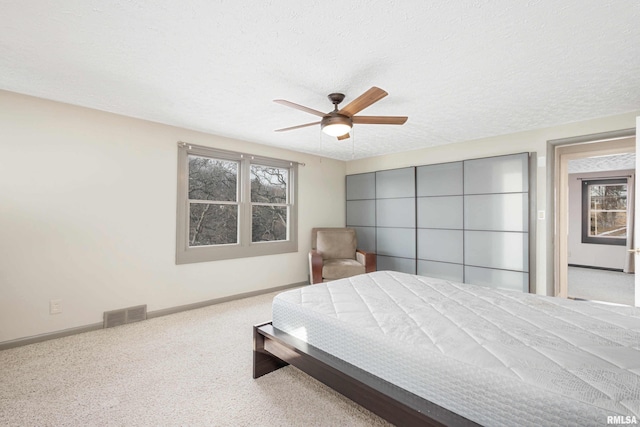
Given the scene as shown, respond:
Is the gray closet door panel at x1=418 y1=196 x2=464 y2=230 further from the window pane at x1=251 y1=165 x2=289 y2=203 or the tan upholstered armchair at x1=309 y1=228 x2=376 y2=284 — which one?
the window pane at x1=251 y1=165 x2=289 y2=203

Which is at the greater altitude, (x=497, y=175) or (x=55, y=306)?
(x=497, y=175)

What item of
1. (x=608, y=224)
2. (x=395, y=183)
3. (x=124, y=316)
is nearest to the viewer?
(x=124, y=316)

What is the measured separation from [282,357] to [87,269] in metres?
2.47

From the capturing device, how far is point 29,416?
1737 millimetres

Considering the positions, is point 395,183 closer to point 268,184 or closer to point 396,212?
point 396,212

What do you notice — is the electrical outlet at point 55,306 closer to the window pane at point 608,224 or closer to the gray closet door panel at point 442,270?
the gray closet door panel at point 442,270

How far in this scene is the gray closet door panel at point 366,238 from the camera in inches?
210

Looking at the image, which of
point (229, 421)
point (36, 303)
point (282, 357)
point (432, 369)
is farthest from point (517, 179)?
point (36, 303)

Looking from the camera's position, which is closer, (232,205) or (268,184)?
(232,205)

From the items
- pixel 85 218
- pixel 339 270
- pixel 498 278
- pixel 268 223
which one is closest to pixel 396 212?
pixel 339 270

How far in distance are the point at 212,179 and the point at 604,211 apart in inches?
338

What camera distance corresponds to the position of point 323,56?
2051 mm

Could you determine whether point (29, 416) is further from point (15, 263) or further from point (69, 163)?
point (69, 163)

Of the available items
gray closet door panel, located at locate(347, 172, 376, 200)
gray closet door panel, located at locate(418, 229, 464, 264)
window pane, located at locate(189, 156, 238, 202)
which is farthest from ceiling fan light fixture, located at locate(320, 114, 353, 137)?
gray closet door panel, located at locate(347, 172, 376, 200)
